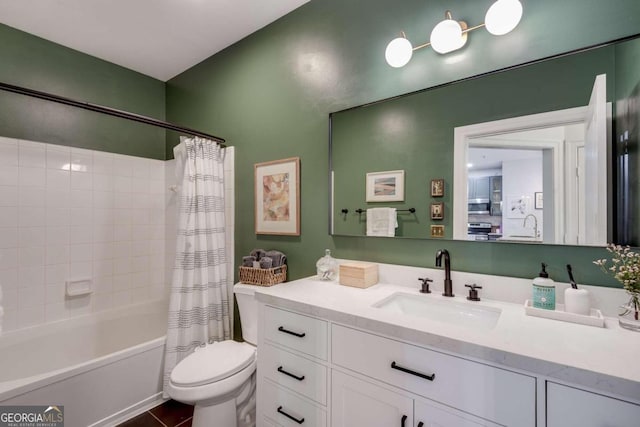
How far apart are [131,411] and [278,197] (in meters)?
1.71

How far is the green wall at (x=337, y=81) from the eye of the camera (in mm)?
1213

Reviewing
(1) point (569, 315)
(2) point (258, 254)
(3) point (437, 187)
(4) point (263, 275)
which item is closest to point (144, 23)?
(2) point (258, 254)

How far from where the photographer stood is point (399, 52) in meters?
1.53

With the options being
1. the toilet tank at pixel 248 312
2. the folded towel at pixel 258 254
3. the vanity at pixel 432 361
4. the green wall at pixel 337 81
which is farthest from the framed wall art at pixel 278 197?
the vanity at pixel 432 361

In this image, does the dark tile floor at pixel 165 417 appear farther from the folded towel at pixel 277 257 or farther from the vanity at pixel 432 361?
the folded towel at pixel 277 257

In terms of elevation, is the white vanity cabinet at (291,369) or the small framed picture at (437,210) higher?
the small framed picture at (437,210)

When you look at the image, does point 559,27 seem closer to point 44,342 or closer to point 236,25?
point 236,25

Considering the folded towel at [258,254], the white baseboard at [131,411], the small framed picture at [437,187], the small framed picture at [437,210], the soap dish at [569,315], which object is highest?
the small framed picture at [437,187]

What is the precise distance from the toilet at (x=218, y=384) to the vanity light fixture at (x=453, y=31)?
1852 millimetres

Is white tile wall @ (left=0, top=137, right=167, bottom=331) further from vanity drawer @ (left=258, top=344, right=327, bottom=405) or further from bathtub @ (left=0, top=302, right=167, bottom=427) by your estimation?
vanity drawer @ (left=258, top=344, right=327, bottom=405)

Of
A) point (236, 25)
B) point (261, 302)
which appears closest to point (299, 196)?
point (261, 302)

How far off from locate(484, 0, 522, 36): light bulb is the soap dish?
1159 mm

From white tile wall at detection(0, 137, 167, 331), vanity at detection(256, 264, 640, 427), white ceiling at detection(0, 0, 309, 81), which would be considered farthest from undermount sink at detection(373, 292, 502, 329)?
white tile wall at detection(0, 137, 167, 331)

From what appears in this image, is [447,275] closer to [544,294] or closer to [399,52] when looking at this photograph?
[544,294]
